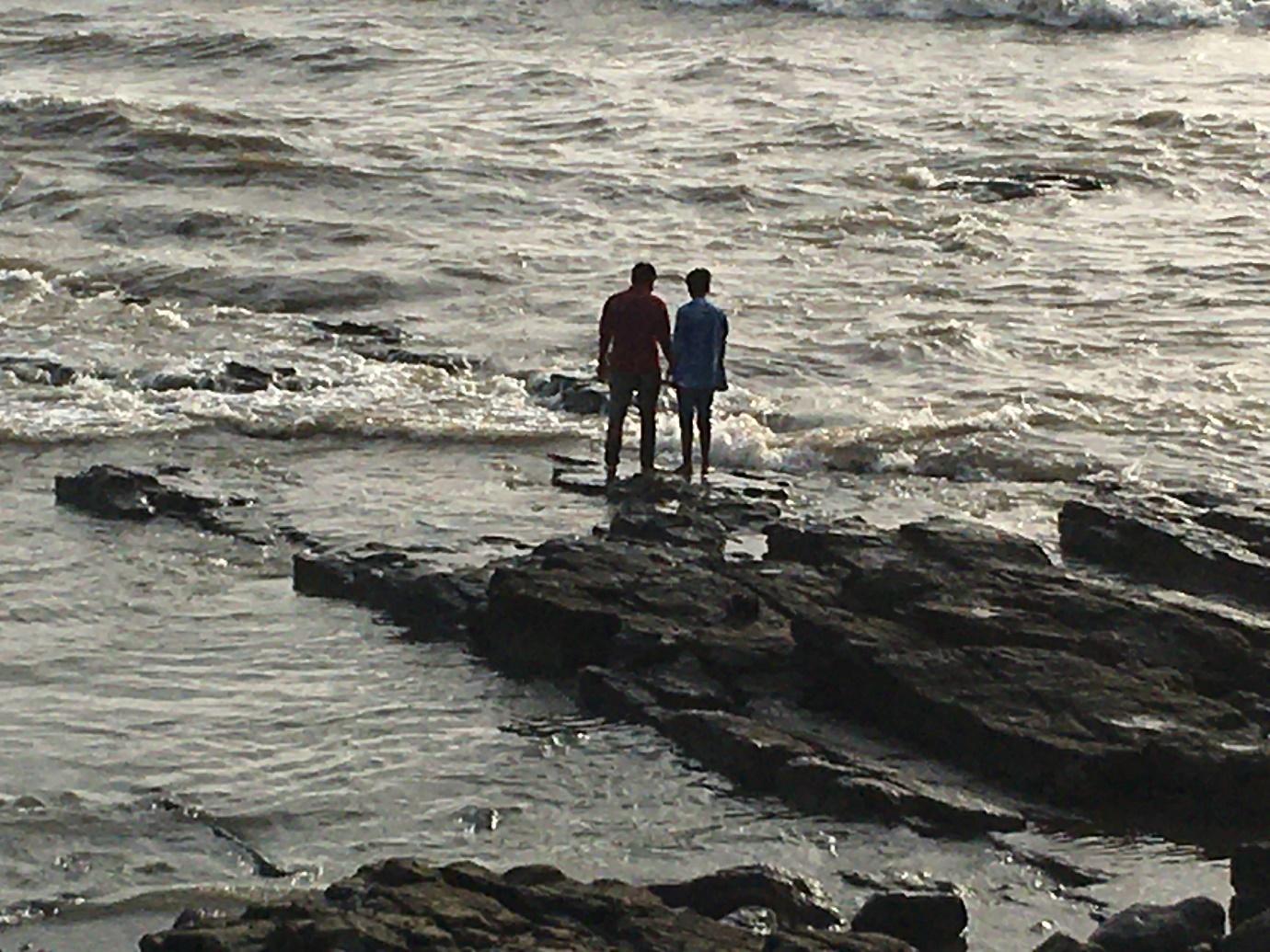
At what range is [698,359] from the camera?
15.6 m

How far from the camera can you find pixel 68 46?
3678 centimetres

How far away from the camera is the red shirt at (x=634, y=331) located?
51.1ft

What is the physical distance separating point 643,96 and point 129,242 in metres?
10.3

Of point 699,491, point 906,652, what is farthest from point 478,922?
point 699,491

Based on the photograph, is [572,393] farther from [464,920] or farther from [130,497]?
[464,920]

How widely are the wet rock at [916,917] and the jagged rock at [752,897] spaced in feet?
0.55

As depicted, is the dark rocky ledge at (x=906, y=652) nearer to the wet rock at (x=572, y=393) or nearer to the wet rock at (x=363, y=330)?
the wet rock at (x=572, y=393)

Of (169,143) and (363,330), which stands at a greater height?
(169,143)

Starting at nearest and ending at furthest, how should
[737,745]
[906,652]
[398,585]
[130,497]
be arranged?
[737,745] < [906,652] < [398,585] < [130,497]

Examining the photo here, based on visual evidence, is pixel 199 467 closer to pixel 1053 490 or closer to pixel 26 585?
pixel 26 585

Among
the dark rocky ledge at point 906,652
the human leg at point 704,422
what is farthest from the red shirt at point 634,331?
the dark rocky ledge at point 906,652

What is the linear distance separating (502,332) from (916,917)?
1310 cm

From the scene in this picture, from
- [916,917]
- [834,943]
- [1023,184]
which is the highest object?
[1023,184]

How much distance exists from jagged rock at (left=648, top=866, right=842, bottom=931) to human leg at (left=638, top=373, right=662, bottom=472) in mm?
7558
